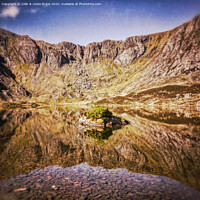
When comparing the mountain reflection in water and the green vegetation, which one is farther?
the green vegetation

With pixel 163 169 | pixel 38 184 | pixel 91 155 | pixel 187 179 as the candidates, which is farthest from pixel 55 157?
pixel 187 179

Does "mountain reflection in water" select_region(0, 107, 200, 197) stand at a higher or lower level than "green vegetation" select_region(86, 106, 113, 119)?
lower

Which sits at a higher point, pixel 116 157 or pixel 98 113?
pixel 98 113

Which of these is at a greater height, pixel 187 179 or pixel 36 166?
pixel 187 179

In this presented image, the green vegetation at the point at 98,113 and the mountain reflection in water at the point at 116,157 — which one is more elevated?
the green vegetation at the point at 98,113

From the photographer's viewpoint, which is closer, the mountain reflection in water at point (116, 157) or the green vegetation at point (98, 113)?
the mountain reflection in water at point (116, 157)

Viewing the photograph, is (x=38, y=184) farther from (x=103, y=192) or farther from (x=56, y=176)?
(x=103, y=192)

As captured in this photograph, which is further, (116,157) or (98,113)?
(98,113)

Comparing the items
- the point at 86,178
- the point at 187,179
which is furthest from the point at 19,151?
the point at 187,179

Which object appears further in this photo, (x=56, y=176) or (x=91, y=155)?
(x=91, y=155)

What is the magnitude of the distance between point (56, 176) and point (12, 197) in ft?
14.8

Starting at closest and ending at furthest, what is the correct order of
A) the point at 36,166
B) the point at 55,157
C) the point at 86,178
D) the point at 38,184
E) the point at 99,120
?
1. the point at 38,184
2. the point at 86,178
3. the point at 36,166
4. the point at 55,157
5. the point at 99,120

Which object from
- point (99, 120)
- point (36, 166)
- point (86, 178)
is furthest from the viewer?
point (99, 120)

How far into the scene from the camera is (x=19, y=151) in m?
23.6
